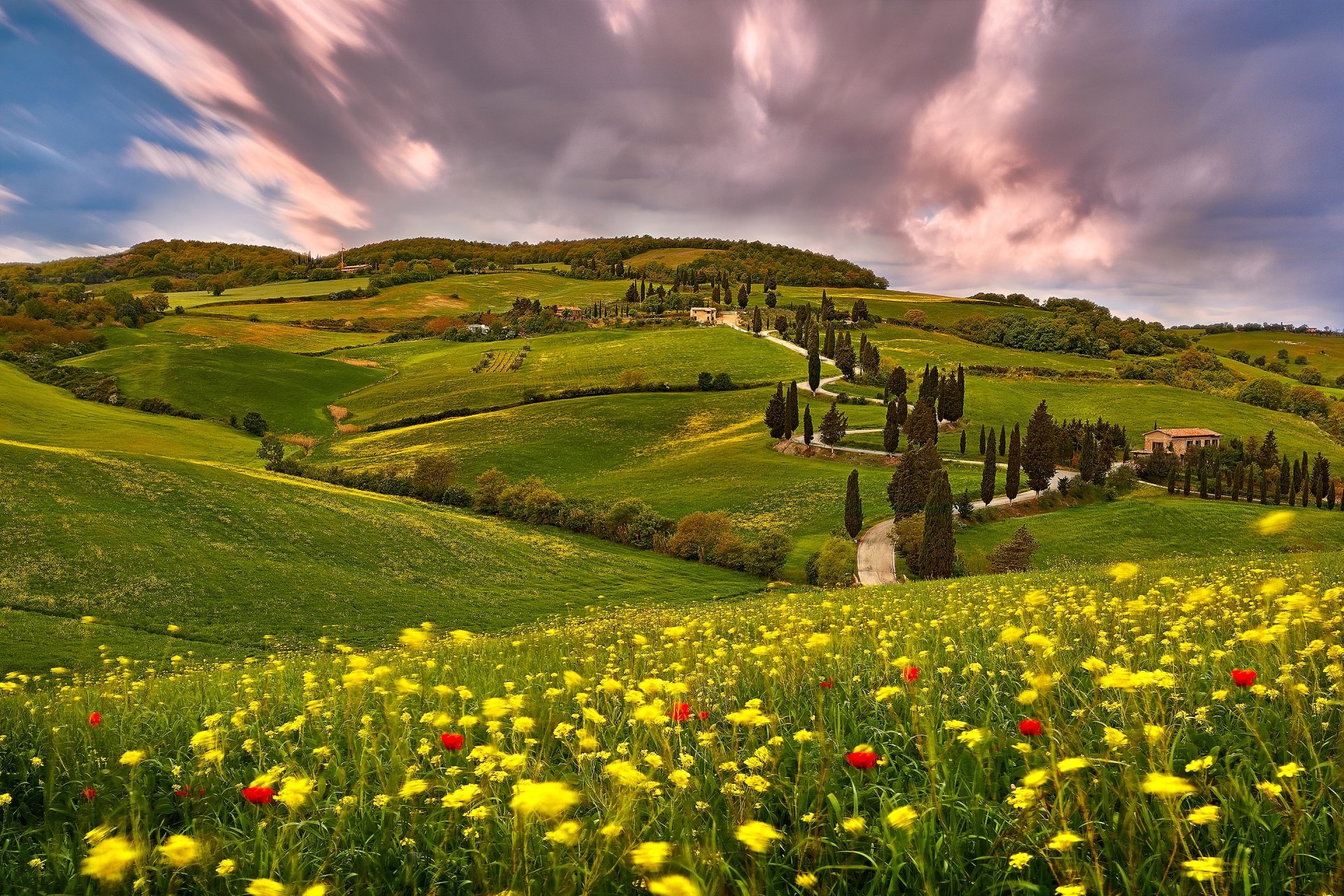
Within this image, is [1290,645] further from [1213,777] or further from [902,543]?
[902,543]

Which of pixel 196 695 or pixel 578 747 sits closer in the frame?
pixel 578 747

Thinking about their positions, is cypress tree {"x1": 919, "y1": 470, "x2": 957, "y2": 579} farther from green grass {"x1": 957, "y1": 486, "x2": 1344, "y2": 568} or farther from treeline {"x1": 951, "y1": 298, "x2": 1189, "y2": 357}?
treeline {"x1": 951, "y1": 298, "x2": 1189, "y2": 357}

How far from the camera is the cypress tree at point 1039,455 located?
72.8 meters

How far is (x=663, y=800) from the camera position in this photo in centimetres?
338

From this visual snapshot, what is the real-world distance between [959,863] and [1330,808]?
5.73ft

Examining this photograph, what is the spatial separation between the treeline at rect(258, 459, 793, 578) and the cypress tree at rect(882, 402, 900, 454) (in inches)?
1233

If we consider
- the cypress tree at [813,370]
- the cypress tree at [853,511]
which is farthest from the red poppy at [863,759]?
the cypress tree at [813,370]

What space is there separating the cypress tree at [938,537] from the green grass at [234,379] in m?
95.6

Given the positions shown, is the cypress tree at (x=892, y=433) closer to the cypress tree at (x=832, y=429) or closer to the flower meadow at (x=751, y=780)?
the cypress tree at (x=832, y=429)

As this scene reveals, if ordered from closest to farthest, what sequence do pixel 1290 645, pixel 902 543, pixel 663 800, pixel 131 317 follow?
pixel 663 800
pixel 1290 645
pixel 902 543
pixel 131 317

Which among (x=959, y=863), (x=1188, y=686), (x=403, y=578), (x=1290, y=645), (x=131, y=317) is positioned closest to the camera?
(x=959, y=863)

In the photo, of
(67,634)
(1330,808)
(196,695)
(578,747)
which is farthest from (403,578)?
(1330,808)

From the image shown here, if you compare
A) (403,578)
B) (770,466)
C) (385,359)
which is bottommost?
(403,578)

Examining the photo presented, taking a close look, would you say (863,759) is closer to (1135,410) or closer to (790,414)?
(790,414)
